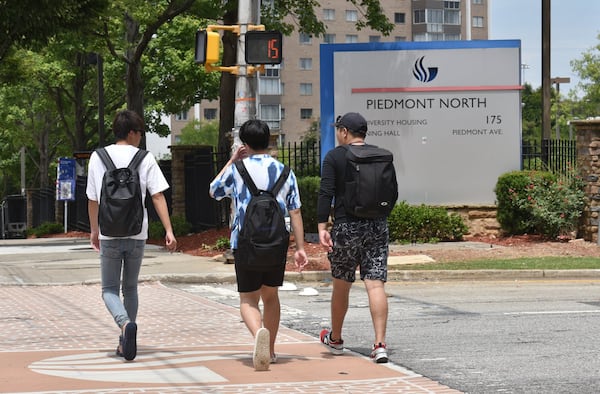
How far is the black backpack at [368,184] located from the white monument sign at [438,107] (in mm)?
13904

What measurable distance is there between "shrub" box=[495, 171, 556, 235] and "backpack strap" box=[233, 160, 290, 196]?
1434 cm

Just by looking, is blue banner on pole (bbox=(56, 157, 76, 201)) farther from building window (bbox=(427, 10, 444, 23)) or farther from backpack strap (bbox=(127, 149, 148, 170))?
building window (bbox=(427, 10, 444, 23))

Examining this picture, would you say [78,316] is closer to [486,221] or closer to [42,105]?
[486,221]

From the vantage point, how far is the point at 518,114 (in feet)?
73.5

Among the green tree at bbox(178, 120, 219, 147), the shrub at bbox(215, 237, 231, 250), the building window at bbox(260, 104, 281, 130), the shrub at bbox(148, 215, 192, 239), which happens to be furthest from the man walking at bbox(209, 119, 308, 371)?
the building window at bbox(260, 104, 281, 130)

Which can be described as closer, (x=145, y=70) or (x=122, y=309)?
(x=122, y=309)

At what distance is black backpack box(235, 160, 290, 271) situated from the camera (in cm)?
757

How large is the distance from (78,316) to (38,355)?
9.63 ft

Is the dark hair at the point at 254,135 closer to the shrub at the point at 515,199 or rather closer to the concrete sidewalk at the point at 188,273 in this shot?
the concrete sidewalk at the point at 188,273

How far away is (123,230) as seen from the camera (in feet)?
26.8

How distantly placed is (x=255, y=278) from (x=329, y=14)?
102394 mm

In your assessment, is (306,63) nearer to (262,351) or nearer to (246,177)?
(246,177)

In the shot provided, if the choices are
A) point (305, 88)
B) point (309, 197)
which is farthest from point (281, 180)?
point (305, 88)

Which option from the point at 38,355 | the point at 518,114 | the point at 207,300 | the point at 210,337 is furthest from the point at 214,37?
the point at 518,114
